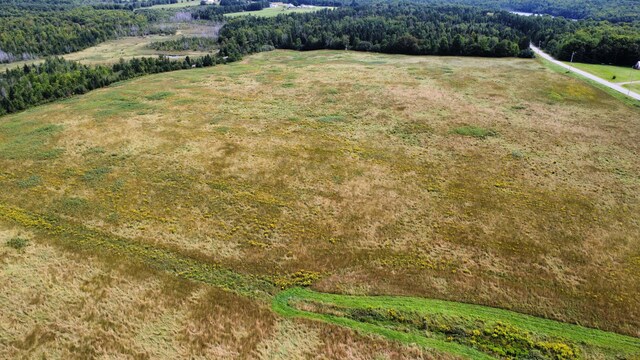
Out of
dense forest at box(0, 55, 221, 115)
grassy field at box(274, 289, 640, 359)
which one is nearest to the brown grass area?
grassy field at box(274, 289, 640, 359)

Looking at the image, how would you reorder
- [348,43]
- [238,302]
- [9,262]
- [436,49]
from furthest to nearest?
[348,43] < [436,49] < [9,262] < [238,302]

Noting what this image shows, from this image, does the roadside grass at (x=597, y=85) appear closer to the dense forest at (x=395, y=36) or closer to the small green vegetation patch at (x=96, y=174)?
the dense forest at (x=395, y=36)

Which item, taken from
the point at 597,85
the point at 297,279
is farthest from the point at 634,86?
the point at 297,279

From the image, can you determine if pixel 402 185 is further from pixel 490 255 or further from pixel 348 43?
pixel 348 43

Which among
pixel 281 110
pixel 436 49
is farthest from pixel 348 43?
pixel 281 110

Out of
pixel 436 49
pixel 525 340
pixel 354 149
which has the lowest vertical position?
pixel 525 340

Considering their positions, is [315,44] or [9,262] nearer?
[9,262]

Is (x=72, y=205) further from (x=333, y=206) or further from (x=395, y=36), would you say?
(x=395, y=36)
